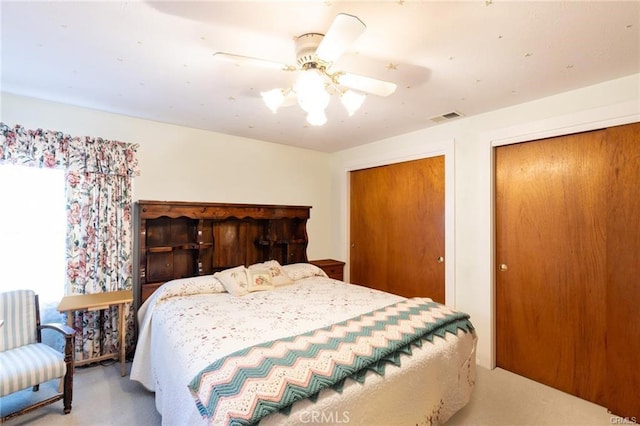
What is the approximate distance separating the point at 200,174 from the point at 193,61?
1.70 metres

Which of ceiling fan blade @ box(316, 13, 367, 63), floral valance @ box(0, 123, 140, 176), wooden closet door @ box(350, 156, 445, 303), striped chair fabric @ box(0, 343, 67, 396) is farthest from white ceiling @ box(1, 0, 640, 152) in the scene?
striped chair fabric @ box(0, 343, 67, 396)

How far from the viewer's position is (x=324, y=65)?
1601 mm

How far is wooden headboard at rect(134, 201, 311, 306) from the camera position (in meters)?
2.97

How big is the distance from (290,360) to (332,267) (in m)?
2.68

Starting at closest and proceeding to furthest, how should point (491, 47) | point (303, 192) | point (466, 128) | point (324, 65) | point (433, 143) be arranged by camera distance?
point (324, 65), point (491, 47), point (466, 128), point (433, 143), point (303, 192)

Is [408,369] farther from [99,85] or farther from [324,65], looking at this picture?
[99,85]

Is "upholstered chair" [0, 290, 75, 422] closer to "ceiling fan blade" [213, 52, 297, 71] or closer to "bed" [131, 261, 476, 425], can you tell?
"bed" [131, 261, 476, 425]

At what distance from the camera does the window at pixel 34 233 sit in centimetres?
247

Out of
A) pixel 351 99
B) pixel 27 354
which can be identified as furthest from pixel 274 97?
pixel 27 354

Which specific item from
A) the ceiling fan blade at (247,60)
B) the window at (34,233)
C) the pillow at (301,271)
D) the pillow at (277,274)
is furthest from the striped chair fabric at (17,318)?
the ceiling fan blade at (247,60)

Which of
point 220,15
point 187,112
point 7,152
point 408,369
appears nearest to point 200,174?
point 187,112

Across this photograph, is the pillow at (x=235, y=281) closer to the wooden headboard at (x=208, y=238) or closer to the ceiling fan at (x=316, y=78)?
the wooden headboard at (x=208, y=238)

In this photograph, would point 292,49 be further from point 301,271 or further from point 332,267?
point 332,267

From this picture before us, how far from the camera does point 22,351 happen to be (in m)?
2.12
